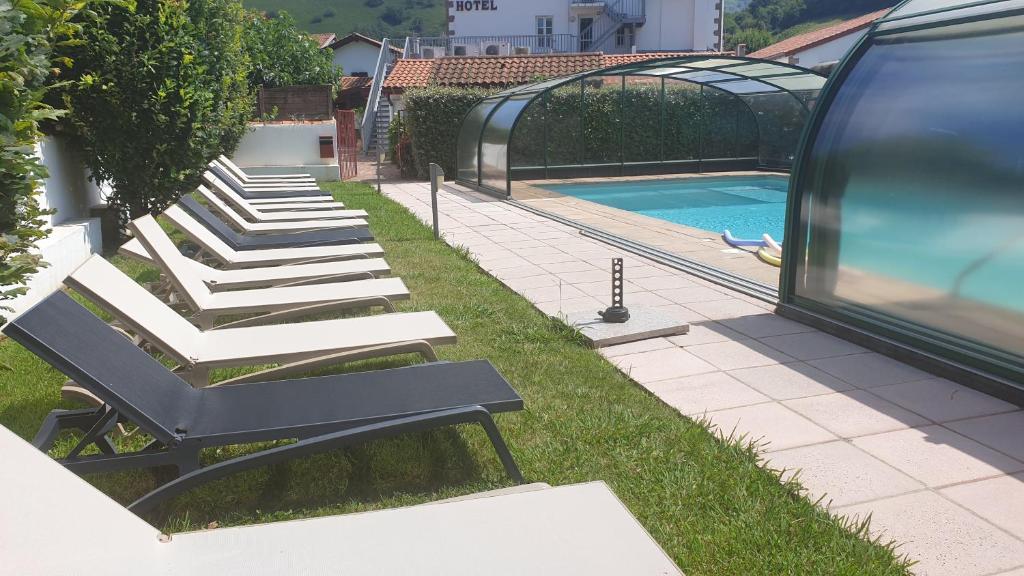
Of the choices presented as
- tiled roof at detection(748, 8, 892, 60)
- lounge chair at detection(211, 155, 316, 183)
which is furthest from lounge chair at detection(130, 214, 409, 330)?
tiled roof at detection(748, 8, 892, 60)

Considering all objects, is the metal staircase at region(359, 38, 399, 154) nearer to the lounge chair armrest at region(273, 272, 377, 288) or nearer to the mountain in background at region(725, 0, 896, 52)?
the lounge chair armrest at region(273, 272, 377, 288)

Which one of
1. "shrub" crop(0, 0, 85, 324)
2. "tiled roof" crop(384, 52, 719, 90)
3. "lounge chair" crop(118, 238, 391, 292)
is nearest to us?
"shrub" crop(0, 0, 85, 324)

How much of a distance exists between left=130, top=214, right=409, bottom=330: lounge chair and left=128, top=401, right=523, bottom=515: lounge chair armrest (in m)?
2.15

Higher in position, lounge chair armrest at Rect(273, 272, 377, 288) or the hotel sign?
the hotel sign

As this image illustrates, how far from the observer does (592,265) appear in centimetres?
855

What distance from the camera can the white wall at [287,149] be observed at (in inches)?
736

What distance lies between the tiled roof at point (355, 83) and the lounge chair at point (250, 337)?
4269 cm

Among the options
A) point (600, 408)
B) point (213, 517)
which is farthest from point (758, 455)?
point (213, 517)

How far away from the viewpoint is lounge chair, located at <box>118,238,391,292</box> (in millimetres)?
6020

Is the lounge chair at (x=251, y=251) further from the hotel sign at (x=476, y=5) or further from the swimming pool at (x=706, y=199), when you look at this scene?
the hotel sign at (x=476, y=5)

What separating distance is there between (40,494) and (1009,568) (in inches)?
123

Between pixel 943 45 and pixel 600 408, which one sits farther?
pixel 943 45

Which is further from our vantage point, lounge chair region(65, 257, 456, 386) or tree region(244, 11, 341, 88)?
tree region(244, 11, 341, 88)

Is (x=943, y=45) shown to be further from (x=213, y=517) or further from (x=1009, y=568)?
(x=213, y=517)
